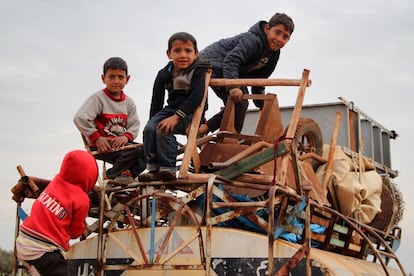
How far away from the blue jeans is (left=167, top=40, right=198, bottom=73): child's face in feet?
1.69

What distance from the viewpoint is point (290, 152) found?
5.48m

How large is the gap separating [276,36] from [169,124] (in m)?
1.88

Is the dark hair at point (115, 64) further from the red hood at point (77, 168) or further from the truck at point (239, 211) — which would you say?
the red hood at point (77, 168)

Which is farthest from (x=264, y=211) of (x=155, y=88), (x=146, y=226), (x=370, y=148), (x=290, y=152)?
(x=370, y=148)

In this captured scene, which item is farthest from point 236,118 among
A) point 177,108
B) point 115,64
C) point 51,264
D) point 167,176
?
point 51,264

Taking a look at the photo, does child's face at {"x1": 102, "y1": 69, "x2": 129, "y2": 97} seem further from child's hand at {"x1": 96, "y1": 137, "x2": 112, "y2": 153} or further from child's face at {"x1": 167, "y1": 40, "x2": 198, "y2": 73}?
child's face at {"x1": 167, "y1": 40, "x2": 198, "y2": 73}

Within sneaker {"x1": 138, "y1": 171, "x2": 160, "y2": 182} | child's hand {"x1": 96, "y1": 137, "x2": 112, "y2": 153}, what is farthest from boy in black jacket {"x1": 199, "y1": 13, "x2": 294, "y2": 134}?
sneaker {"x1": 138, "y1": 171, "x2": 160, "y2": 182}

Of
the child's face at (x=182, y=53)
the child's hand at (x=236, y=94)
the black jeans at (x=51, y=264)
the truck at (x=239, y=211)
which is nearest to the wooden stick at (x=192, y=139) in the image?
the truck at (x=239, y=211)

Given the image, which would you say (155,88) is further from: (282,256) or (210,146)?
(282,256)

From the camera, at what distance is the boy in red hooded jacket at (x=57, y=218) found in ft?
15.3

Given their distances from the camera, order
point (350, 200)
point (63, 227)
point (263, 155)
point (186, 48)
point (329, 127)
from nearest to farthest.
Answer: point (63, 227) < point (263, 155) < point (186, 48) < point (350, 200) < point (329, 127)

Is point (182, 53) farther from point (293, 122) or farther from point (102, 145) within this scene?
point (102, 145)

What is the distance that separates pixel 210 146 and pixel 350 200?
1.88 metres

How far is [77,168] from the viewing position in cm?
475
